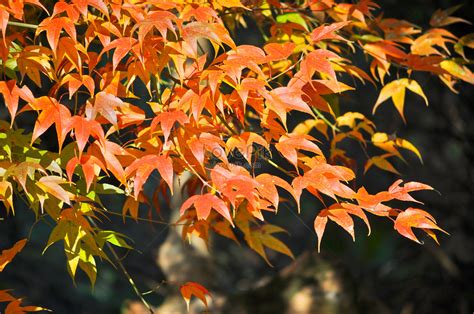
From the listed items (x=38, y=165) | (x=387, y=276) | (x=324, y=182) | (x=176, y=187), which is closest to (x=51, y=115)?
(x=38, y=165)

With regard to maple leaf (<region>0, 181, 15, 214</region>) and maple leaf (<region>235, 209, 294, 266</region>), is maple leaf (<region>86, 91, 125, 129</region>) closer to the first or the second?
maple leaf (<region>0, 181, 15, 214</region>)

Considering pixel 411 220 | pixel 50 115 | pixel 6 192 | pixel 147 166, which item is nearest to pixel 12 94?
pixel 50 115

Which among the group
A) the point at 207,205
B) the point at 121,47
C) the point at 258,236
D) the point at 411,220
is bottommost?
the point at 258,236

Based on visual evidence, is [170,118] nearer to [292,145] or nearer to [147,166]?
[147,166]

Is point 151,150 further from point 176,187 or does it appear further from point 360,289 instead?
point 360,289

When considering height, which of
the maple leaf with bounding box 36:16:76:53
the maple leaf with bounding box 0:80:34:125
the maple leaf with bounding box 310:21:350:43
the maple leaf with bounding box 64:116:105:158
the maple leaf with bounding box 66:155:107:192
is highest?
the maple leaf with bounding box 36:16:76:53

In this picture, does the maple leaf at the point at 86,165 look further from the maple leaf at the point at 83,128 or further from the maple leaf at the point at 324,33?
the maple leaf at the point at 324,33

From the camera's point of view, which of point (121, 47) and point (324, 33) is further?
point (324, 33)

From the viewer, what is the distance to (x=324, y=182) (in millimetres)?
1486

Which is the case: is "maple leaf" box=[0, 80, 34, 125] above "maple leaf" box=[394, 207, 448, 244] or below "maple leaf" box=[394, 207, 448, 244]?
above

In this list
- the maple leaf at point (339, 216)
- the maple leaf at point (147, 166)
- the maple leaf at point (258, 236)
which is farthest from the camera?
the maple leaf at point (258, 236)

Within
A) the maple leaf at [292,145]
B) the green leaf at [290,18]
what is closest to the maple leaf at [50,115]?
the maple leaf at [292,145]

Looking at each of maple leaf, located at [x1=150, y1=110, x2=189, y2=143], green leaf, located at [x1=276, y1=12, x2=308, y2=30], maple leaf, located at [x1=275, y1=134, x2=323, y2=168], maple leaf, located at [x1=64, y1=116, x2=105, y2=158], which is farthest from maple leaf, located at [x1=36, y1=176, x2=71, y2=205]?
green leaf, located at [x1=276, y1=12, x2=308, y2=30]

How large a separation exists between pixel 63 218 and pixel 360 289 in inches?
72.2
